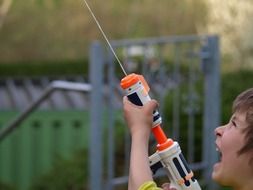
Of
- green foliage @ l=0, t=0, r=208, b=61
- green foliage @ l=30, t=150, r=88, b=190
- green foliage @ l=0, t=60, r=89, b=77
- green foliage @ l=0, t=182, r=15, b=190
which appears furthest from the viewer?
green foliage @ l=0, t=0, r=208, b=61

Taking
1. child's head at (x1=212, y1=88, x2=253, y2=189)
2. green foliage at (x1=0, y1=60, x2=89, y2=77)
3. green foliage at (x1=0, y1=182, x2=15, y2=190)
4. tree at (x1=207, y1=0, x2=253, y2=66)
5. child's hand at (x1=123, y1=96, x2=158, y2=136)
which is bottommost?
tree at (x1=207, y1=0, x2=253, y2=66)

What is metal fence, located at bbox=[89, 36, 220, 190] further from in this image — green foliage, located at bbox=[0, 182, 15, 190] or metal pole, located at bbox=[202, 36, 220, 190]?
green foliage, located at bbox=[0, 182, 15, 190]

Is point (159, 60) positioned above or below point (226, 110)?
above

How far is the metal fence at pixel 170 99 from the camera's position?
18.8ft

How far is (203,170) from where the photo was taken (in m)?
6.79

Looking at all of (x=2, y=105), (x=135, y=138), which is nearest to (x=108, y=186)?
(x=135, y=138)

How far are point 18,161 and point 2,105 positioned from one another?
11.5 ft

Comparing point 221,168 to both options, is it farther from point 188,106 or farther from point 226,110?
point 226,110

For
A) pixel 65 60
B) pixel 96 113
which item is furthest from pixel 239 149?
pixel 65 60

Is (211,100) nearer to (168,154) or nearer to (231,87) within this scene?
(231,87)

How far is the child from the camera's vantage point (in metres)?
2.14

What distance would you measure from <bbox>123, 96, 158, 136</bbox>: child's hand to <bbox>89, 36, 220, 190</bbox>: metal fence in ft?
11.1

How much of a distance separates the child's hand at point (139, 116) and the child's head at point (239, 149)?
0.19 meters

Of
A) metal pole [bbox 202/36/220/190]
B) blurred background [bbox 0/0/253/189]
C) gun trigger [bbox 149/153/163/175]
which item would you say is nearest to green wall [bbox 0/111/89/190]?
blurred background [bbox 0/0/253/189]
